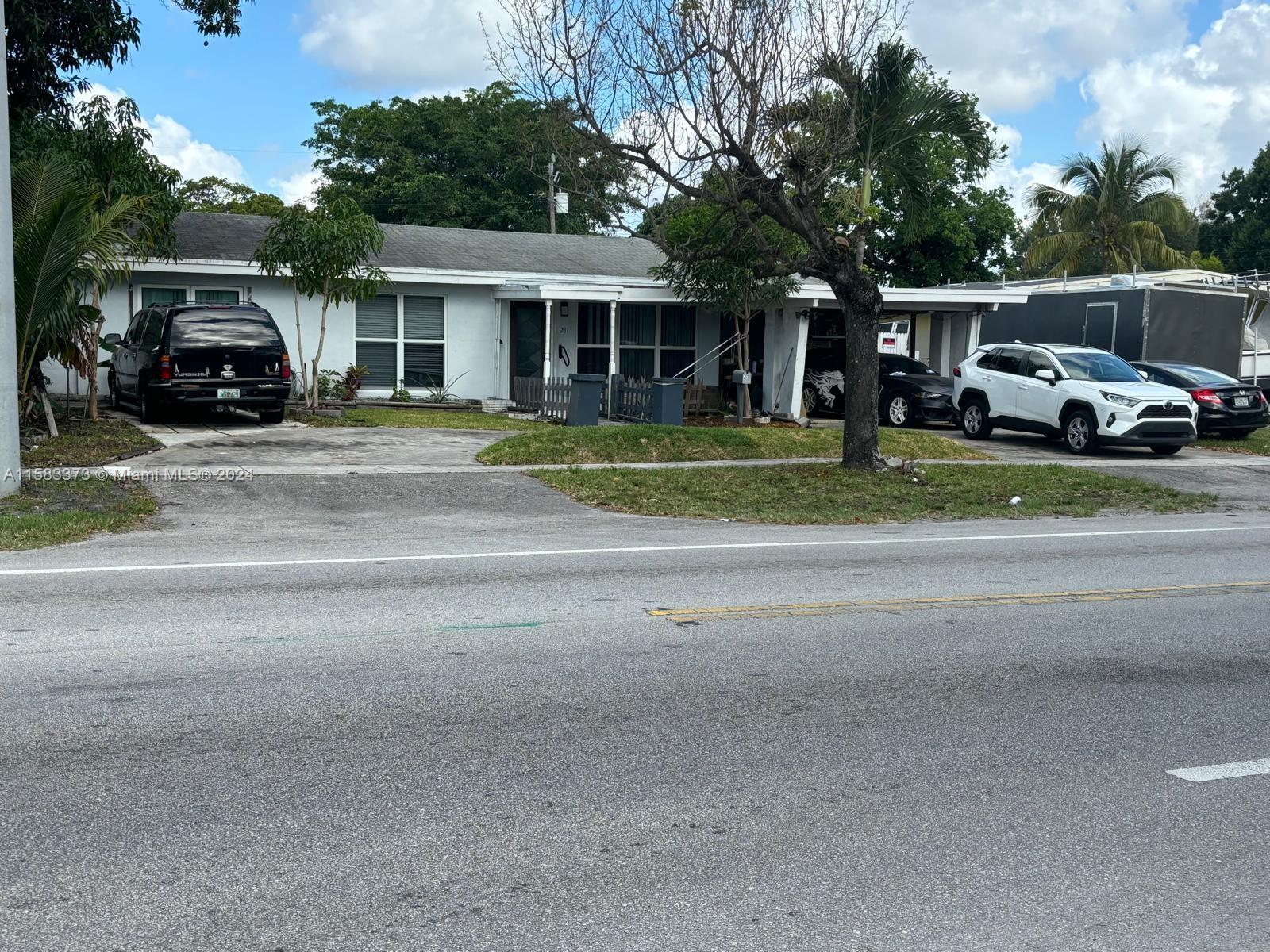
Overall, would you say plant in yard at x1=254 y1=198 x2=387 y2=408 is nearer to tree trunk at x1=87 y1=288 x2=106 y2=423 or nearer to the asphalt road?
tree trunk at x1=87 y1=288 x2=106 y2=423

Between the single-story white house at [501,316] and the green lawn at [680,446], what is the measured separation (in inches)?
152

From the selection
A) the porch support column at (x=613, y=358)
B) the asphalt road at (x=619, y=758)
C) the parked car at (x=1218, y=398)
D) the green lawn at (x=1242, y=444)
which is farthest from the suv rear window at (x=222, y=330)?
the green lawn at (x=1242, y=444)

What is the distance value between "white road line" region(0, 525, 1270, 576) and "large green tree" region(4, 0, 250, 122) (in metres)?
10.5

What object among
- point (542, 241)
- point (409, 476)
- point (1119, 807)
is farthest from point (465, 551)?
point (542, 241)

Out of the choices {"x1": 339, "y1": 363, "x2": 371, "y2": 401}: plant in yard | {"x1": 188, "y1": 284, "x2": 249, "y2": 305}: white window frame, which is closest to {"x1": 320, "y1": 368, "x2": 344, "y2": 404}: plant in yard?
{"x1": 339, "y1": 363, "x2": 371, "y2": 401}: plant in yard

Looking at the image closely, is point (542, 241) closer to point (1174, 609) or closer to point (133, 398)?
point (133, 398)

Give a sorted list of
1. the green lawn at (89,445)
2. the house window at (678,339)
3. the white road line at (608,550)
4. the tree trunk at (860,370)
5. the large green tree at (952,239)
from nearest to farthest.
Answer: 1. the white road line at (608,550)
2. the green lawn at (89,445)
3. the tree trunk at (860,370)
4. the house window at (678,339)
5. the large green tree at (952,239)

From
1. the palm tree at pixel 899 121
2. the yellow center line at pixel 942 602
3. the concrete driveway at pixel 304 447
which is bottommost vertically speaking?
the yellow center line at pixel 942 602

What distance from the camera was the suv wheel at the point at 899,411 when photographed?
24.9 meters

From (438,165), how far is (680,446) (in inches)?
1333

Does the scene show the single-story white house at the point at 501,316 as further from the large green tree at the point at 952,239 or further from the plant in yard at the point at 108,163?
the large green tree at the point at 952,239

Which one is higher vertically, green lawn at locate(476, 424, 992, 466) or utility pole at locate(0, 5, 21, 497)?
utility pole at locate(0, 5, 21, 497)

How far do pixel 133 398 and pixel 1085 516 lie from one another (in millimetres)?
14855

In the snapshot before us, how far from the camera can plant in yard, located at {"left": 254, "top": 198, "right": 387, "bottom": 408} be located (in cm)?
2161
